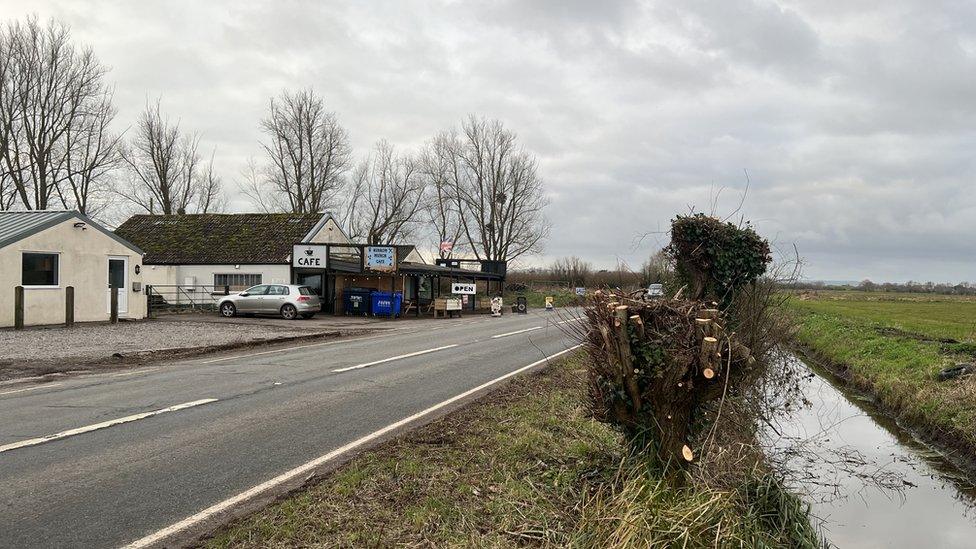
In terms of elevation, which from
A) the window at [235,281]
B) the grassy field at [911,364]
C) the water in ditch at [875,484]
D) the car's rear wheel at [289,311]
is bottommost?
the water in ditch at [875,484]

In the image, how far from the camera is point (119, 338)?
57.3 ft

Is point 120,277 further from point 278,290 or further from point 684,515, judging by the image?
point 684,515

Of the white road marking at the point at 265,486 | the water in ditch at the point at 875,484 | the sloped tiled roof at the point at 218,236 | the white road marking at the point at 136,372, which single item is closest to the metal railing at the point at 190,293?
the sloped tiled roof at the point at 218,236

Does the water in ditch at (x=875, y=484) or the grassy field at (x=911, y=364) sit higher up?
the grassy field at (x=911, y=364)

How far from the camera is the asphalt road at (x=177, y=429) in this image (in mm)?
4711

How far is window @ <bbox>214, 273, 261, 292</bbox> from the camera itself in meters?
33.7

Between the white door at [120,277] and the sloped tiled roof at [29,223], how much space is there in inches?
27.4

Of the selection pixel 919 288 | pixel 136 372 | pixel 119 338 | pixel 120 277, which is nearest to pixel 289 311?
pixel 120 277

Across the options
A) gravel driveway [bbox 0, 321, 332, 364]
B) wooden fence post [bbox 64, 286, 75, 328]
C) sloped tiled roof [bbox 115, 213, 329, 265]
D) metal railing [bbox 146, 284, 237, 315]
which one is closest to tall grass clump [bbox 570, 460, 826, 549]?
gravel driveway [bbox 0, 321, 332, 364]

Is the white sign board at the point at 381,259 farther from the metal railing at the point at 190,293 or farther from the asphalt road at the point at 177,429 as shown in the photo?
the asphalt road at the point at 177,429

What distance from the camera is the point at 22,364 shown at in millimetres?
12281

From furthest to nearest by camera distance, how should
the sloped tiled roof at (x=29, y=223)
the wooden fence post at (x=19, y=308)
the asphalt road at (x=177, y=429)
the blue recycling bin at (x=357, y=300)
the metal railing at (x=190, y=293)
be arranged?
the metal railing at (x=190, y=293) → the blue recycling bin at (x=357, y=300) → the sloped tiled roof at (x=29, y=223) → the wooden fence post at (x=19, y=308) → the asphalt road at (x=177, y=429)

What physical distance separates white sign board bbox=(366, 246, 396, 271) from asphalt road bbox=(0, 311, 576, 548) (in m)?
17.3

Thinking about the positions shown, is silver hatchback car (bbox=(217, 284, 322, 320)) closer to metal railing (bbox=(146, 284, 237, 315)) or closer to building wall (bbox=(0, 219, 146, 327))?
building wall (bbox=(0, 219, 146, 327))
